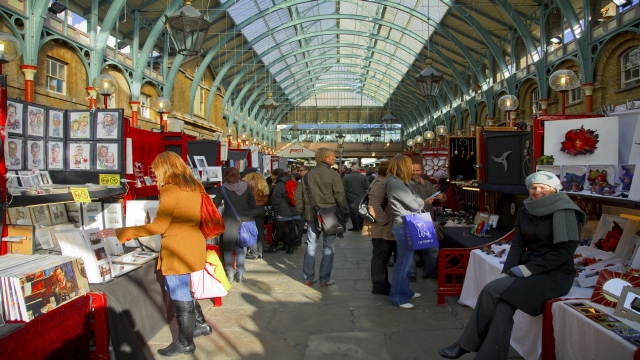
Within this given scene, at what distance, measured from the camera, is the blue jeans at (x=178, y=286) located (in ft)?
11.7

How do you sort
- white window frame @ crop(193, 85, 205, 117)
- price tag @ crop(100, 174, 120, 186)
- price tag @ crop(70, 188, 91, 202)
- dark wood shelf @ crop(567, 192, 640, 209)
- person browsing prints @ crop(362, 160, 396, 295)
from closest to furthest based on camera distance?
dark wood shelf @ crop(567, 192, 640, 209) → price tag @ crop(70, 188, 91, 202) → price tag @ crop(100, 174, 120, 186) → person browsing prints @ crop(362, 160, 396, 295) → white window frame @ crop(193, 85, 205, 117)

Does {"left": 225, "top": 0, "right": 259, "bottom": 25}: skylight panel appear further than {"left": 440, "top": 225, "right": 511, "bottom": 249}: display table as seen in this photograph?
Yes

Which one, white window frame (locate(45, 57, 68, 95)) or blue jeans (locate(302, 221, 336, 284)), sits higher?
white window frame (locate(45, 57, 68, 95))

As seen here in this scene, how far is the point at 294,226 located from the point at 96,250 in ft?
17.8

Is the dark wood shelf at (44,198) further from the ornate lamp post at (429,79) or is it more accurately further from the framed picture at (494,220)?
the ornate lamp post at (429,79)

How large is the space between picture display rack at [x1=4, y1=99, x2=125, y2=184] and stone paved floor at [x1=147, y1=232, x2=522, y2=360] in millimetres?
1846

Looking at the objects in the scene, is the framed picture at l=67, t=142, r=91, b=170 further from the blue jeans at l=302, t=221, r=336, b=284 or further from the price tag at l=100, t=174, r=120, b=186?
the blue jeans at l=302, t=221, r=336, b=284

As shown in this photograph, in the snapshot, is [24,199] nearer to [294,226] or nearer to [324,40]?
[294,226]

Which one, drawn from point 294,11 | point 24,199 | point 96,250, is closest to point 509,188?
point 96,250

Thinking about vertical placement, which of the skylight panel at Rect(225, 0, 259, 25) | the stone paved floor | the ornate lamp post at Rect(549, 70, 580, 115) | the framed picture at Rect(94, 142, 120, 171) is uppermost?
the skylight panel at Rect(225, 0, 259, 25)

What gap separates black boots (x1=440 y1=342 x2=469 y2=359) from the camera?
3.44 m

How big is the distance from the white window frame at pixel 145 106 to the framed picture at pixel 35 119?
14.1 metres

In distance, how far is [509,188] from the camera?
580cm

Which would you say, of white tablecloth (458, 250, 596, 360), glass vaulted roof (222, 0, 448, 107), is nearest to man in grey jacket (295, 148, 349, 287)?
white tablecloth (458, 250, 596, 360)
